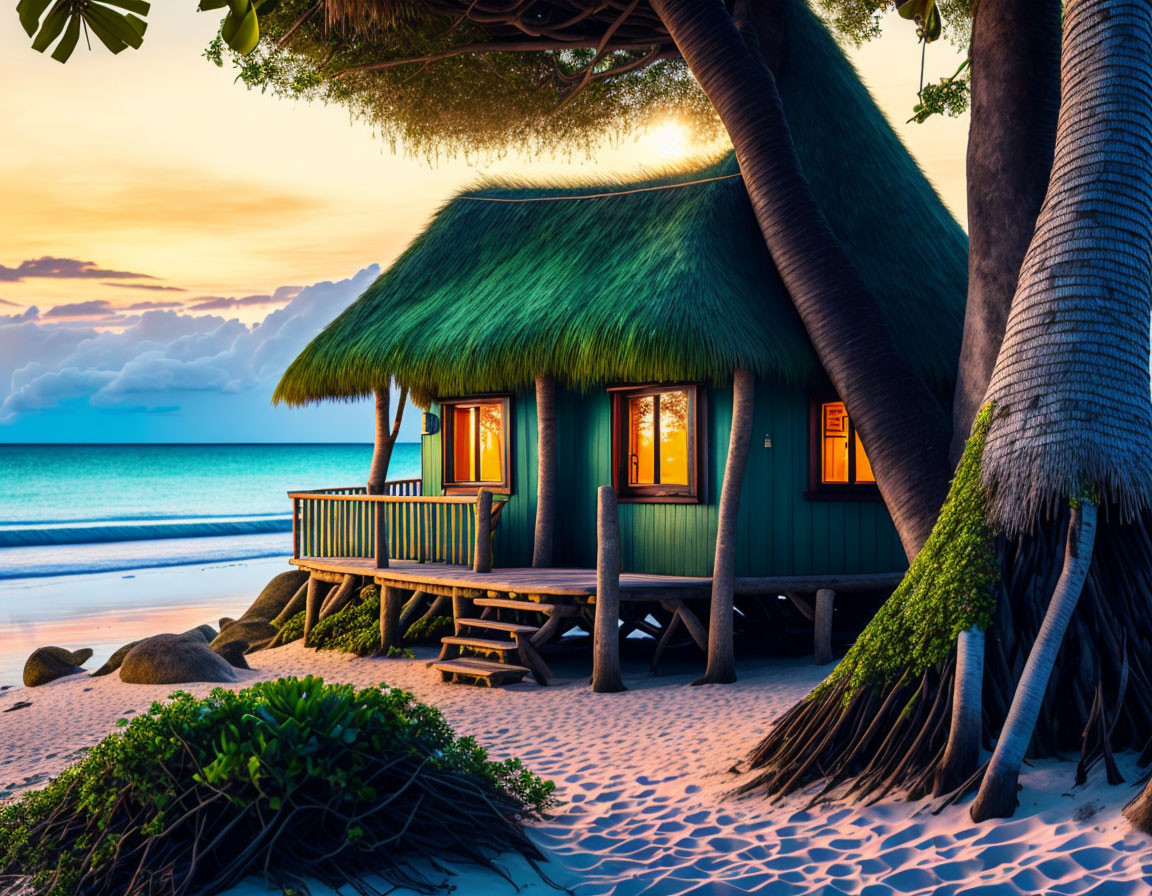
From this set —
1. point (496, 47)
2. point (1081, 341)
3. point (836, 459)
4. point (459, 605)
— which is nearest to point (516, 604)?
point (459, 605)

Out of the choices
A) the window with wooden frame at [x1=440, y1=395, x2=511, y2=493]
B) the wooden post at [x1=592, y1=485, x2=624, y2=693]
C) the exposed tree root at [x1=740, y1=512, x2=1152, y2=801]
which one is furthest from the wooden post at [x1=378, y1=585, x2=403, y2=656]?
the exposed tree root at [x1=740, y1=512, x2=1152, y2=801]

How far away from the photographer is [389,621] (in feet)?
40.9

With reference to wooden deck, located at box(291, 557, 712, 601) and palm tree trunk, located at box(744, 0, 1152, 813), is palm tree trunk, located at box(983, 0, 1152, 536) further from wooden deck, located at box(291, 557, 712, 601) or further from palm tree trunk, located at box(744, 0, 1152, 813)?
wooden deck, located at box(291, 557, 712, 601)

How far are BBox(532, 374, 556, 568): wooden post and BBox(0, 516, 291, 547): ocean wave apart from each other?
32636 millimetres

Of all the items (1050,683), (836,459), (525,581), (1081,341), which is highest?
(1081,341)

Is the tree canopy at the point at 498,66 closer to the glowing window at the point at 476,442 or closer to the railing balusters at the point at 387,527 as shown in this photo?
the glowing window at the point at 476,442

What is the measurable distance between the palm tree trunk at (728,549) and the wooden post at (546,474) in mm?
2408

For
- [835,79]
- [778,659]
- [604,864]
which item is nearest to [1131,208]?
[604,864]

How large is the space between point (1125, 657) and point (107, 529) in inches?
1660

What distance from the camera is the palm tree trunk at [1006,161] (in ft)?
25.1

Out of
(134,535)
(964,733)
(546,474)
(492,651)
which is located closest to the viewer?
(964,733)

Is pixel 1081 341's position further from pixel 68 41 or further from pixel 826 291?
pixel 68 41

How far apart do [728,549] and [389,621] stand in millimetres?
4358

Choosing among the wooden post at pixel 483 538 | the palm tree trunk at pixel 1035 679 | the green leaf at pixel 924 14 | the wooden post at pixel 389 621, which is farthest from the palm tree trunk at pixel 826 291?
the wooden post at pixel 389 621
